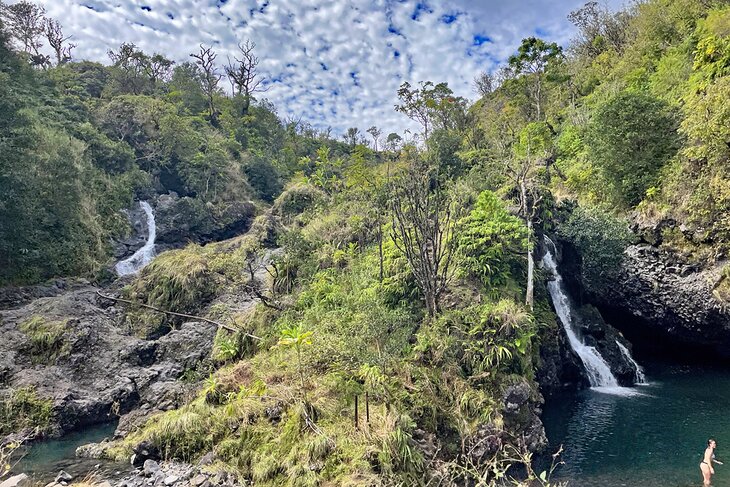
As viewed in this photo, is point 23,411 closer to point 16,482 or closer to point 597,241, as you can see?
point 16,482

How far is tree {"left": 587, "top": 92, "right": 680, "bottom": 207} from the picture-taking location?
19.5m

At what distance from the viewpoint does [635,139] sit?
64.8 feet

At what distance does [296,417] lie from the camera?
1012 centimetres

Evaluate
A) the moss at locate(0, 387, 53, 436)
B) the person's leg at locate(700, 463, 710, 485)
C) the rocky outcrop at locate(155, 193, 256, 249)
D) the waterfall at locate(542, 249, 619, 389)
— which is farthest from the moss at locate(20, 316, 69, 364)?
the waterfall at locate(542, 249, 619, 389)

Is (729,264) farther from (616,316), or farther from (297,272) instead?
(297,272)

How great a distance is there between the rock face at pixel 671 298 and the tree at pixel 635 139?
126 inches

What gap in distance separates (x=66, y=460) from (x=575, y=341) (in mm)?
19131

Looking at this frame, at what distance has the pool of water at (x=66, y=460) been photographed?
32.7 ft

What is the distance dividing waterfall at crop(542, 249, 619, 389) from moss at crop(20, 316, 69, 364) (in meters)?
20.5

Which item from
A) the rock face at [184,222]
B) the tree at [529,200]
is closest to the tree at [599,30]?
the tree at [529,200]

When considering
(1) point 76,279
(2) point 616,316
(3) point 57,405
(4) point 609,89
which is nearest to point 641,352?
(2) point 616,316

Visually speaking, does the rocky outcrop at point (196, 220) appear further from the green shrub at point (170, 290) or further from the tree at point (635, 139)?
the tree at point (635, 139)

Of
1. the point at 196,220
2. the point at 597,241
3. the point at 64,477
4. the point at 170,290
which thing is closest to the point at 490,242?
the point at 597,241

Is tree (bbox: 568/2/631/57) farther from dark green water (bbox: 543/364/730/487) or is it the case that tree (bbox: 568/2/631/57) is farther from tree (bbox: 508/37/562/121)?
dark green water (bbox: 543/364/730/487)
